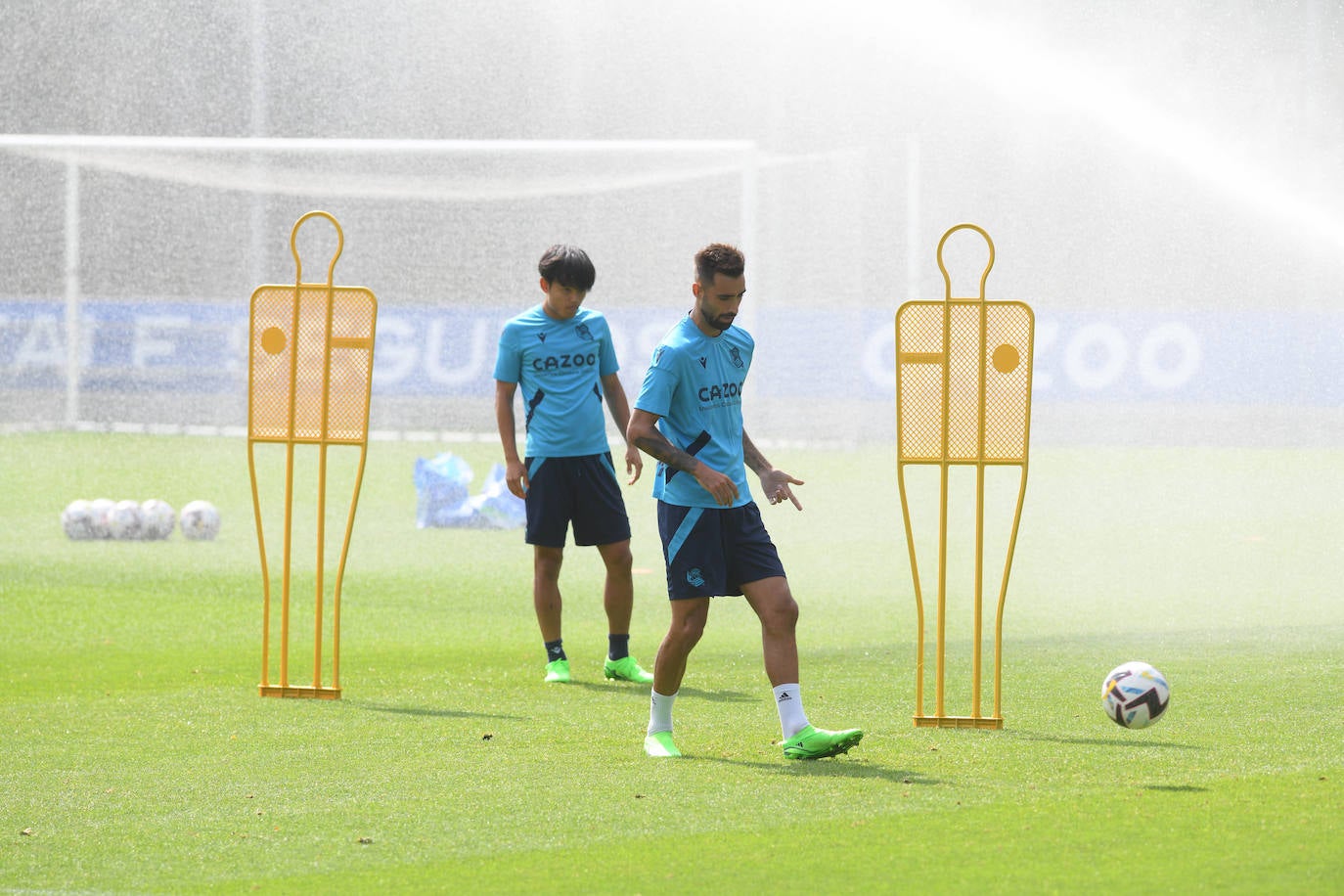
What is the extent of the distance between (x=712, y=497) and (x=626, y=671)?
2.05 m

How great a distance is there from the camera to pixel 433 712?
22.7 ft

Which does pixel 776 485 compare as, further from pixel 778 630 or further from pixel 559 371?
pixel 559 371

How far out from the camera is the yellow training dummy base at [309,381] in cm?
720

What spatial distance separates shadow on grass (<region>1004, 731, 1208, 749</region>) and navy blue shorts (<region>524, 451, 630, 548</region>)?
6.72ft

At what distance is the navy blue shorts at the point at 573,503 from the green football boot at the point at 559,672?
1.65 feet

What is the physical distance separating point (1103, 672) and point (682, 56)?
7843 millimetres

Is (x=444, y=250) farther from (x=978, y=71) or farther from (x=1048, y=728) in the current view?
(x=1048, y=728)

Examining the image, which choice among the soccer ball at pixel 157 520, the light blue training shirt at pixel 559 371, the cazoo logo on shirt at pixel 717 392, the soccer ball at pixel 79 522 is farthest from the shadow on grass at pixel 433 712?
the soccer ball at pixel 79 522

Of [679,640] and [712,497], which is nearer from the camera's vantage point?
[712,497]

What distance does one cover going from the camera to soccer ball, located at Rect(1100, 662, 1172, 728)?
5.94 m

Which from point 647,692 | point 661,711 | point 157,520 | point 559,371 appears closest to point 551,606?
point 647,692

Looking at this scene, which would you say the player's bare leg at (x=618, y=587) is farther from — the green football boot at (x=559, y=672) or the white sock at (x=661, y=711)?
the white sock at (x=661, y=711)

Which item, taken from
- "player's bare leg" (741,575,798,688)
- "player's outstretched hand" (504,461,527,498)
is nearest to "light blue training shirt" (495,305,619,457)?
Result: "player's outstretched hand" (504,461,527,498)

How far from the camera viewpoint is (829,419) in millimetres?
15539
